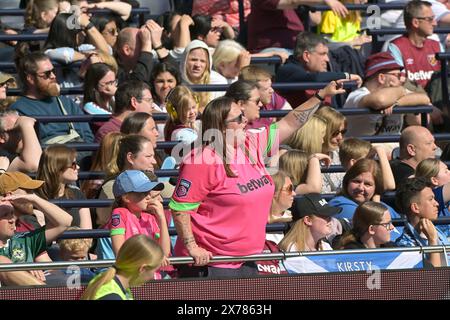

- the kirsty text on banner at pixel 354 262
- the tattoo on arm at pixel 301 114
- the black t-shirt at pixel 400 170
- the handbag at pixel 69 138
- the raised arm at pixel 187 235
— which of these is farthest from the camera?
the black t-shirt at pixel 400 170

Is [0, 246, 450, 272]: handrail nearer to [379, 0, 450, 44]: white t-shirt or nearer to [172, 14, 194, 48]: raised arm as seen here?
[172, 14, 194, 48]: raised arm

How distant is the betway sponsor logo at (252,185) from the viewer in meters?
8.53

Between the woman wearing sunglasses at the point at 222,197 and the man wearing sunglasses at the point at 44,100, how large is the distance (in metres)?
2.31

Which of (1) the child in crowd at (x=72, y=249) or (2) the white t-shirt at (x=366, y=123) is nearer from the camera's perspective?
(1) the child in crowd at (x=72, y=249)

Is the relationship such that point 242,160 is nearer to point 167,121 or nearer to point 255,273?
point 255,273

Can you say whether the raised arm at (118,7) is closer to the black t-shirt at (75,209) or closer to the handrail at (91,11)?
the handrail at (91,11)

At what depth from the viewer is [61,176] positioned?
31.5ft

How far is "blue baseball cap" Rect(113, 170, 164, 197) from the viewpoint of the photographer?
8672 mm

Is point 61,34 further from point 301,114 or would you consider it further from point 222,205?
point 222,205

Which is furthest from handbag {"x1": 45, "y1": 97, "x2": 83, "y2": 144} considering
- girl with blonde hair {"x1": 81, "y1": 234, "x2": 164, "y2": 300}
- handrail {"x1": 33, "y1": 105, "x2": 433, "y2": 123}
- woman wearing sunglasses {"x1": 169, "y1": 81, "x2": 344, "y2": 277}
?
girl with blonde hair {"x1": 81, "y1": 234, "x2": 164, "y2": 300}

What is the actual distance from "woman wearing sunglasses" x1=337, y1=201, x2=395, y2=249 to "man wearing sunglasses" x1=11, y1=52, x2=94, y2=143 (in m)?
2.45

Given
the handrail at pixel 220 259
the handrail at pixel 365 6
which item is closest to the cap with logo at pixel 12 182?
the handrail at pixel 220 259
